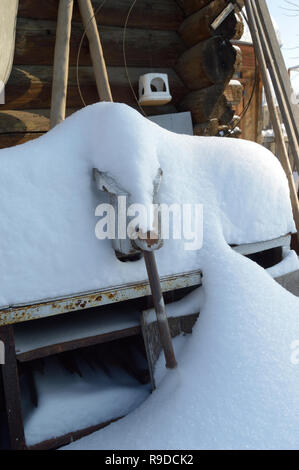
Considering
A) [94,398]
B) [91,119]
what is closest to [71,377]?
[94,398]

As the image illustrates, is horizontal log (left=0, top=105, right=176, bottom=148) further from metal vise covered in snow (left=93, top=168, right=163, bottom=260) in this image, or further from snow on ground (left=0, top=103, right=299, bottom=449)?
metal vise covered in snow (left=93, top=168, right=163, bottom=260)

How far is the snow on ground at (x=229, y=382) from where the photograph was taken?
916mm

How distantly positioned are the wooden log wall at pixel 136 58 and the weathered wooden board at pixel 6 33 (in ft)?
1.24

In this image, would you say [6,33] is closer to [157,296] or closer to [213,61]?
[213,61]

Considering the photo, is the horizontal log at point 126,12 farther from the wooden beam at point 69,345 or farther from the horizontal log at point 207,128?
the wooden beam at point 69,345

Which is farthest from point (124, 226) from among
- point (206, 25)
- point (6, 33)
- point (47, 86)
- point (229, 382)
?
point (206, 25)

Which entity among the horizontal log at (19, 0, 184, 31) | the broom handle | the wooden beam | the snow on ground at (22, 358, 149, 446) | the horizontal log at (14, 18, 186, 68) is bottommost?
the snow on ground at (22, 358, 149, 446)

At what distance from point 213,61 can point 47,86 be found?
146 centimetres

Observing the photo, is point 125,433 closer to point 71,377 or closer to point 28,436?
point 28,436

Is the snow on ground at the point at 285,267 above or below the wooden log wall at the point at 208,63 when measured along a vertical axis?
below

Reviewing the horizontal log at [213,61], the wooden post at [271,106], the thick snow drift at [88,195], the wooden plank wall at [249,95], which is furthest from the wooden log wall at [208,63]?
the thick snow drift at [88,195]

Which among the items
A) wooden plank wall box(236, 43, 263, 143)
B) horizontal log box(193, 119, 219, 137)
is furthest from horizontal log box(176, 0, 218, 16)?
wooden plank wall box(236, 43, 263, 143)

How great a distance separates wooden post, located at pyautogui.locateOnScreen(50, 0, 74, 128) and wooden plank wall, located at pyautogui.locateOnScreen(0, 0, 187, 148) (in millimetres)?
363

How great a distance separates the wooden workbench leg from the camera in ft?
3.50
